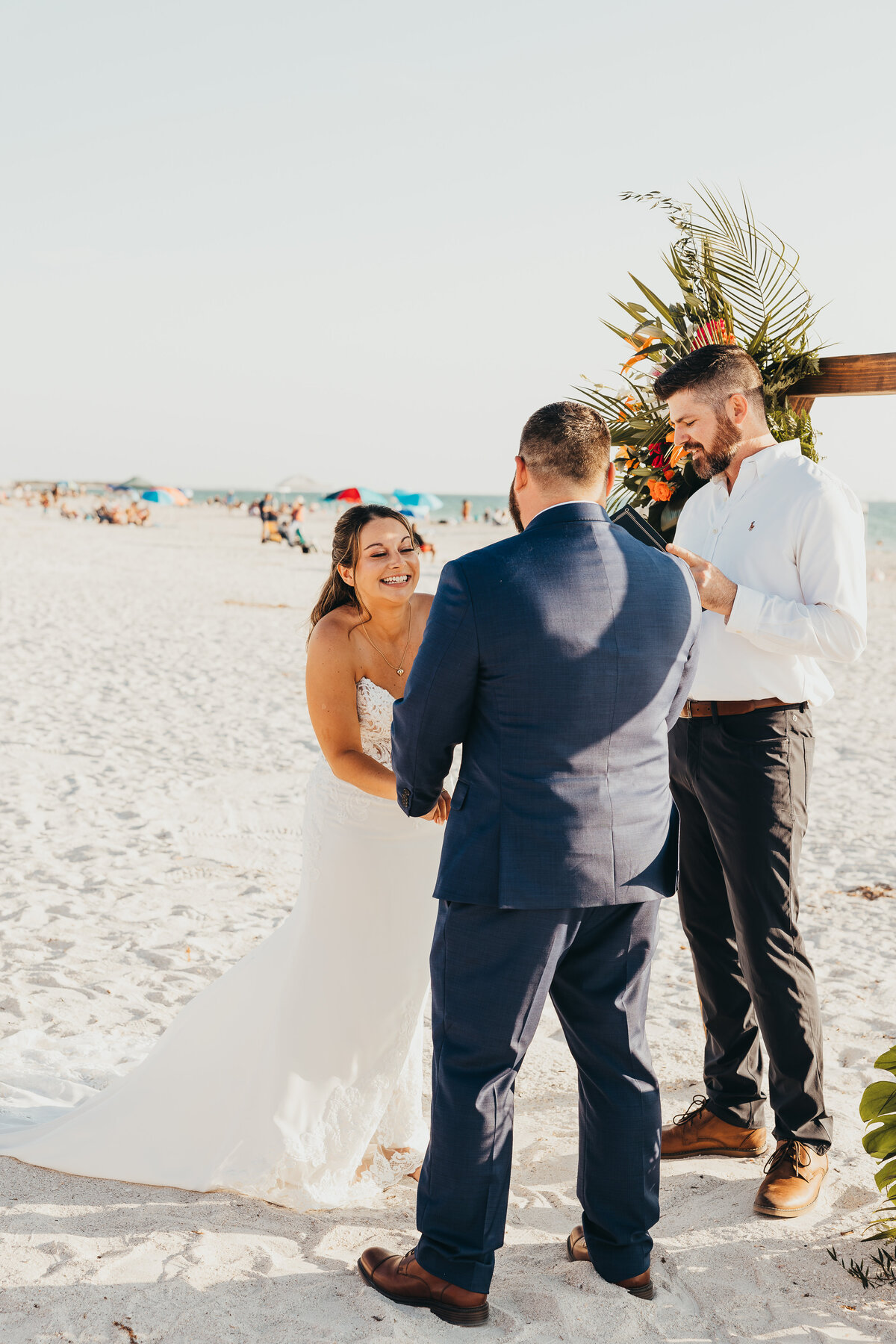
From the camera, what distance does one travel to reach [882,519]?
90.8 metres

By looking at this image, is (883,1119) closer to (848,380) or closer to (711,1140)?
(711,1140)

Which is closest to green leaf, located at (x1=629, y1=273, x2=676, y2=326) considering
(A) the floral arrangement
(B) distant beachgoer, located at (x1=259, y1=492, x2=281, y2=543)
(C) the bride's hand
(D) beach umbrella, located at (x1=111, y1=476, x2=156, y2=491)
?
(A) the floral arrangement

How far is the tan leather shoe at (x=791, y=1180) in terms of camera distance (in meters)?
3.05

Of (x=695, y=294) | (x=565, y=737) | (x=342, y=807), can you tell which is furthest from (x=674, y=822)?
(x=695, y=294)

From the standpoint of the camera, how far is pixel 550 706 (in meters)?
2.31

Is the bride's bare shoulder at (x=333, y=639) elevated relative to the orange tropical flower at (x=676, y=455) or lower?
lower

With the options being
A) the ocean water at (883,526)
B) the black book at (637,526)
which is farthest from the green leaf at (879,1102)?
the ocean water at (883,526)

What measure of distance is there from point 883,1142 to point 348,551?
2287 mm

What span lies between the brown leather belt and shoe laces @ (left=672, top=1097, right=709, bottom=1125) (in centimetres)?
138

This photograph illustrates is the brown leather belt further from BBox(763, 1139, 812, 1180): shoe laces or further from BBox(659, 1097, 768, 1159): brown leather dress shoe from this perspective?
BBox(659, 1097, 768, 1159): brown leather dress shoe

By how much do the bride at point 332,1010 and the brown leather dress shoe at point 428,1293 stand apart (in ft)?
1.92

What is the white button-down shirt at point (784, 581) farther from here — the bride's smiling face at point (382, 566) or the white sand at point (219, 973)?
the white sand at point (219, 973)

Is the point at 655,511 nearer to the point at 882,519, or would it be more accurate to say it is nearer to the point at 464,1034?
the point at 464,1034

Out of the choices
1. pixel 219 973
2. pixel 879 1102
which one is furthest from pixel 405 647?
pixel 219 973
